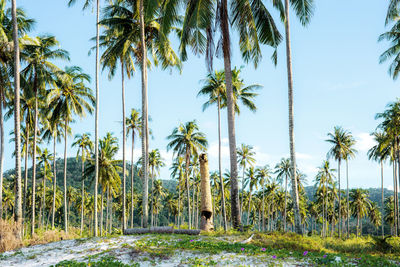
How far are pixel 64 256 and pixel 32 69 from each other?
17476mm

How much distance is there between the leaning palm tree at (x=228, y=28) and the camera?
48.9ft

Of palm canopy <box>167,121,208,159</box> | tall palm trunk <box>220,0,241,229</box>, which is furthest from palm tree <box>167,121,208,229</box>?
tall palm trunk <box>220,0,241,229</box>

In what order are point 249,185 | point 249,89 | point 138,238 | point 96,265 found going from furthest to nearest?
point 249,185
point 249,89
point 138,238
point 96,265

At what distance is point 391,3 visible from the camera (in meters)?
16.5

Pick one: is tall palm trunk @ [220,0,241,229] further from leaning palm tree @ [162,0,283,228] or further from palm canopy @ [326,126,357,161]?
palm canopy @ [326,126,357,161]

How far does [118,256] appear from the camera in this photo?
10.1 m

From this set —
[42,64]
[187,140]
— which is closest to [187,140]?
[187,140]

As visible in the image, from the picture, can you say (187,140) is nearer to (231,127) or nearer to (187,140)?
(187,140)

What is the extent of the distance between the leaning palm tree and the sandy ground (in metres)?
5.86

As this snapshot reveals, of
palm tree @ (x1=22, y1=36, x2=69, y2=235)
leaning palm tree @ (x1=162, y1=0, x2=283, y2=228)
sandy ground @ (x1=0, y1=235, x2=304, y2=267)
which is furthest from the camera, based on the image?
palm tree @ (x1=22, y1=36, x2=69, y2=235)

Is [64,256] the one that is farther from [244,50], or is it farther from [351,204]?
[351,204]

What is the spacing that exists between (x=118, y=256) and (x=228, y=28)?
11130 millimetres

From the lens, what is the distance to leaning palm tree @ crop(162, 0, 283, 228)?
14916 millimetres

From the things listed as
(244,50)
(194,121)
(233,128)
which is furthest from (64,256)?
(194,121)
